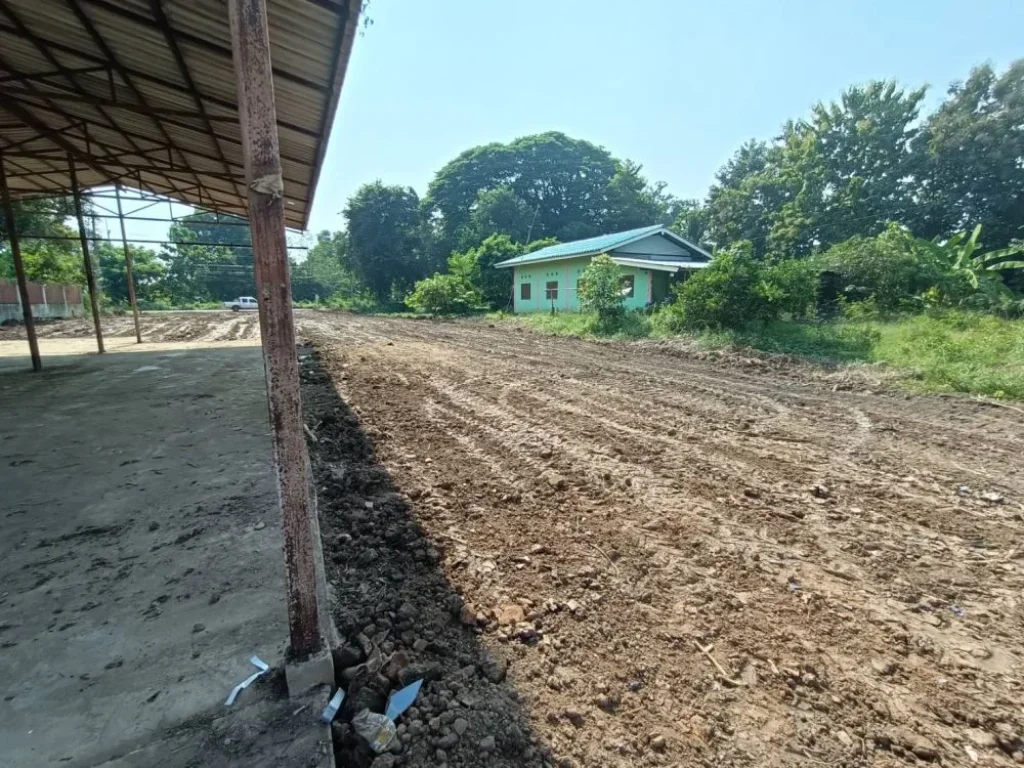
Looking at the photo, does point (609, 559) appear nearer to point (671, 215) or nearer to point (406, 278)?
point (406, 278)

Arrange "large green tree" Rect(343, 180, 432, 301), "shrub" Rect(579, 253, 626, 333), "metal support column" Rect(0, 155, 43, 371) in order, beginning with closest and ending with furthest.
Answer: "metal support column" Rect(0, 155, 43, 371) → "shrub" Rect(579, 253, 626, 333) → "large green tree" Rect(343, 180, 432, 301)

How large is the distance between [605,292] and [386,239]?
27.1 meters

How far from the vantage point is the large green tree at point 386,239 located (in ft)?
122

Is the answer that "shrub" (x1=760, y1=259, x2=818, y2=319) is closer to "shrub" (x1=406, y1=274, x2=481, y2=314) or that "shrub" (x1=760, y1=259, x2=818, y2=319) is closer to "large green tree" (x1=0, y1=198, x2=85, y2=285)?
"shrub" (x1=406, y1=274, x2=481, y2=314)

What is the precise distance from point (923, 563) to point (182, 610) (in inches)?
161

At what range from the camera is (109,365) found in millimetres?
9617

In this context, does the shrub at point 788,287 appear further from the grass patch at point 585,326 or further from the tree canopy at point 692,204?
the grass patch at point 585,326

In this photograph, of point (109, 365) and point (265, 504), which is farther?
point (109, 365)

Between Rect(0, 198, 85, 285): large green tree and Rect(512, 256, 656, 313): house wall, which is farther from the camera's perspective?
Rect(512, 256, 656, 313): house wall

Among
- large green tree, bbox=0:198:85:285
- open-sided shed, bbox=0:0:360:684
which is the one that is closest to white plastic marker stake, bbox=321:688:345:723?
open-sided shed, bbox=0:0:360:684

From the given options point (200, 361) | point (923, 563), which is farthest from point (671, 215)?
point (923, 563)

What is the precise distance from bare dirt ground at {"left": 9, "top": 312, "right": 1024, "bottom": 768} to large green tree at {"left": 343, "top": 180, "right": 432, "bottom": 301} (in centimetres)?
3425

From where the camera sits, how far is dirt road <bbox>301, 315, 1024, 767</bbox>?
1.80 meters

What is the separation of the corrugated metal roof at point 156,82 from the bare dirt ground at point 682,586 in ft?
12.1
